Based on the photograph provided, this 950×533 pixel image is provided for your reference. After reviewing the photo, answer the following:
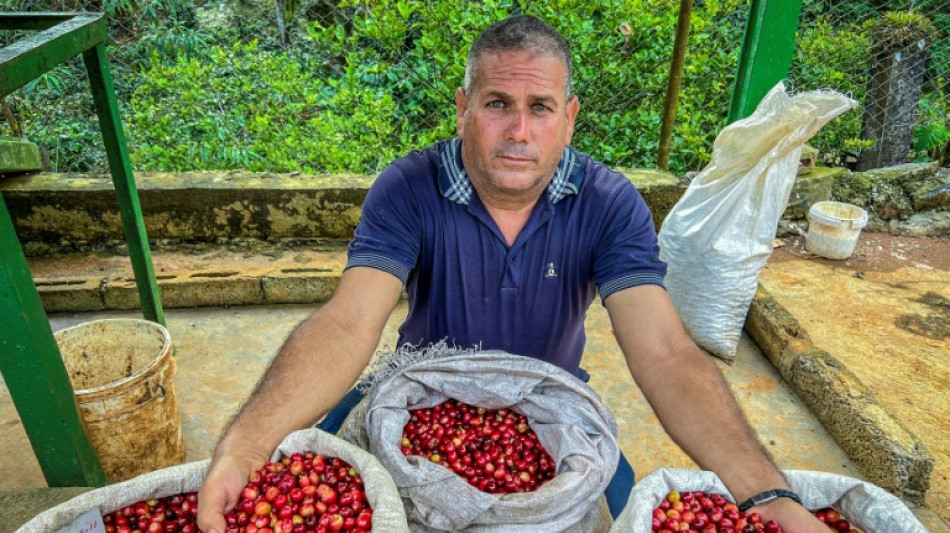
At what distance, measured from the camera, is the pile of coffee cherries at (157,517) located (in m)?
1.35

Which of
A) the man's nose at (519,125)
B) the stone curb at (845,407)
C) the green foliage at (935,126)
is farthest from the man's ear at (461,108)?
the green foliage at (935,126)

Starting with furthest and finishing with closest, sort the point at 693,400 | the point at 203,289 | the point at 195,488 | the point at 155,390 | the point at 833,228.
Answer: the point at 833,228
the point at 203,289
the point at 155,390
the point at 693,400
the point at 195,488

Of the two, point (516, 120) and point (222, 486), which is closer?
point (222, 486)

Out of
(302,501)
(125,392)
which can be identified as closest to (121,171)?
(125,392)

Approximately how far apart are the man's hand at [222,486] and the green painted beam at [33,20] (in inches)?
74.3

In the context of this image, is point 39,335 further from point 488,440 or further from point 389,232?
point 488,440

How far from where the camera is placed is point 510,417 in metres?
1.77

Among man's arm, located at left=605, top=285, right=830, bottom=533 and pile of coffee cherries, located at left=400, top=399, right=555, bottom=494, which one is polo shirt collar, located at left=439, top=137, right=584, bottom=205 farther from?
pile of coffee cherries, located at left=400, top=399, right=555, bottom=494

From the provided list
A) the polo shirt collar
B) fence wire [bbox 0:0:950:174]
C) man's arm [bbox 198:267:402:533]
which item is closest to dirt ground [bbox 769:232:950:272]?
fence wire [bbox 0:0:950:174]

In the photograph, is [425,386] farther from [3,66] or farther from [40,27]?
[40,27]

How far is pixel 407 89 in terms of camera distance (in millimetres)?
5039

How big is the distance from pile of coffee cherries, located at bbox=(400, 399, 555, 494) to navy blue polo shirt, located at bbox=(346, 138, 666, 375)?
1.36 feet

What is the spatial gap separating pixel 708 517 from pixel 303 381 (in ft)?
3.41

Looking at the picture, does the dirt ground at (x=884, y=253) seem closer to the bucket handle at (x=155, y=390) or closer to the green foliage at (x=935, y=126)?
the green foliage at (x=935, y=126)
